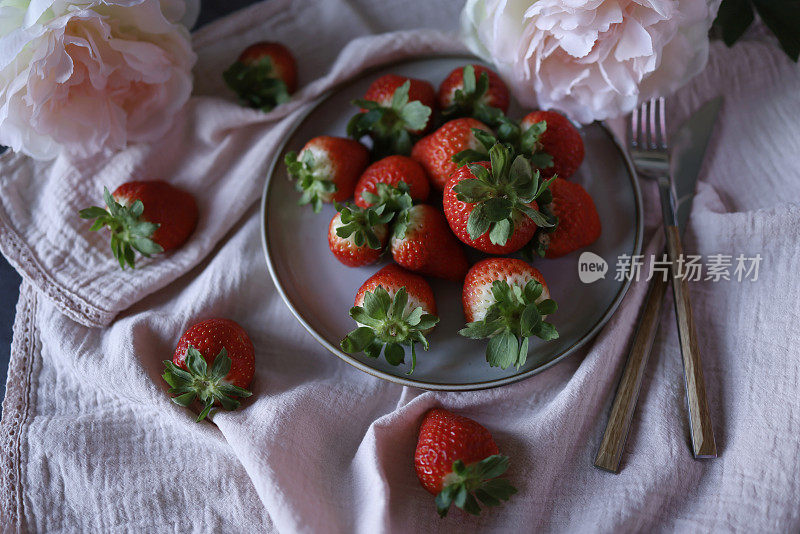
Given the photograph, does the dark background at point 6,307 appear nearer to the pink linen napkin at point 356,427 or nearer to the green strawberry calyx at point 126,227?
the pink linen napkin at point 356,427

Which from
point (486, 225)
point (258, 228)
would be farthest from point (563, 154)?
point (258, 228)

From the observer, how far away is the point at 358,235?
0.86 meters

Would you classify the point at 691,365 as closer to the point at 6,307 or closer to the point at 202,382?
the point at 202,382

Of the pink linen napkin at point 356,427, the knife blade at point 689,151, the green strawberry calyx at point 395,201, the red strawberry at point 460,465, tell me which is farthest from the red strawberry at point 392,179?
the knife blade at point 689,151

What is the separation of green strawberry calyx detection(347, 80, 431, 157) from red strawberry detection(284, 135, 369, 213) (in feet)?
0.11

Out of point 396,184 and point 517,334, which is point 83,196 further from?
point 517,334

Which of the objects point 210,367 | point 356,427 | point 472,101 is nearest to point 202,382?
point 210,367

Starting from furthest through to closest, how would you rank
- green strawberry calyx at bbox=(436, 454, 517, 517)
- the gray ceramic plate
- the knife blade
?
the knife blade < the gray ceramic plate < green strawberry calyx at bbox=(436, 454, 517, 517)

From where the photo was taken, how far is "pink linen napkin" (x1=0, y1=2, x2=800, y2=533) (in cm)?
83

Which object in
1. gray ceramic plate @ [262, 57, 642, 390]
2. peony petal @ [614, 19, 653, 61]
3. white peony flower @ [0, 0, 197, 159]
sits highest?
white peony flower @ [0, 0, 197, 159]

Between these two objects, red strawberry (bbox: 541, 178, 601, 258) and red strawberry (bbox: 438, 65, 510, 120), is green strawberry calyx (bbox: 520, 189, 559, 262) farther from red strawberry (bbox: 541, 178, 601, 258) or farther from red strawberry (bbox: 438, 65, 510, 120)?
red strawberry (bbox: 438, 65, 510, 120)

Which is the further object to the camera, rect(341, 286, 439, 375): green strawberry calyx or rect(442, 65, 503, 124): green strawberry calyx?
rect(442, 65, 503, 124): green strawberry calyx

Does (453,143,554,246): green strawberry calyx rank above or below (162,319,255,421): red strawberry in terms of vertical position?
above

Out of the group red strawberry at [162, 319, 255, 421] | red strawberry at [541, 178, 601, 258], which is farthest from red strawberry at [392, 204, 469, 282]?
red strawberry at [162, 319, 255, 421]
